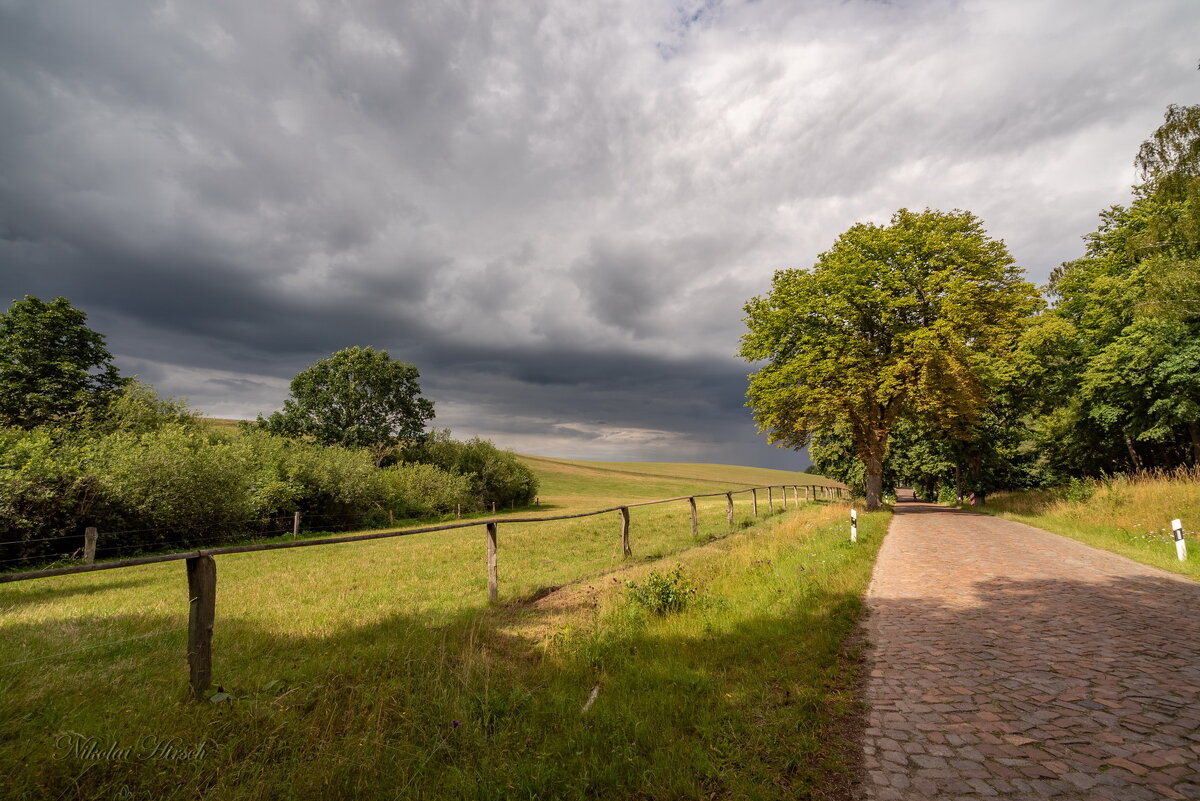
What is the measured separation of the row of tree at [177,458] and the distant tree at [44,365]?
0.24 feet

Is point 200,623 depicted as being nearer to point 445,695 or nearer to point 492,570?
point 445,695

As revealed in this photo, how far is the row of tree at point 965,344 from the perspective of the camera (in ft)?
65.0

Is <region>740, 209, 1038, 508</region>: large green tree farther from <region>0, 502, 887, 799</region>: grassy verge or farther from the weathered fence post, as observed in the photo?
the weathered fence post

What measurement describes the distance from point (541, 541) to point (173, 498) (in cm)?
1689

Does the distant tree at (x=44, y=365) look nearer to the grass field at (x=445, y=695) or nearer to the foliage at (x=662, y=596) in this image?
the grass field at (x=445, y=695)

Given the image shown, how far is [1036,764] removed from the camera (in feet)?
11.0

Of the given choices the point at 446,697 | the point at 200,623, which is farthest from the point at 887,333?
the point at 200,623

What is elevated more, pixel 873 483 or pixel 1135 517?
pixel 873 483

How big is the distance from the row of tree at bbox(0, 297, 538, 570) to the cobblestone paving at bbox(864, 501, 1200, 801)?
23.3 meters

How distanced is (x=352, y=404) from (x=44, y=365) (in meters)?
20.5

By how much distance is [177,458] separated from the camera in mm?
21578

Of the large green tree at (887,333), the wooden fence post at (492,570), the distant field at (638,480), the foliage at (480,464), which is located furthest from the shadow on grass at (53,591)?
the distant field at (638,480)

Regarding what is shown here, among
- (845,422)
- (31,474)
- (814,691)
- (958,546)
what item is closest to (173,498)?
(31,474)

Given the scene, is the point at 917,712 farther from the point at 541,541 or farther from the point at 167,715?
the point at 541,541
